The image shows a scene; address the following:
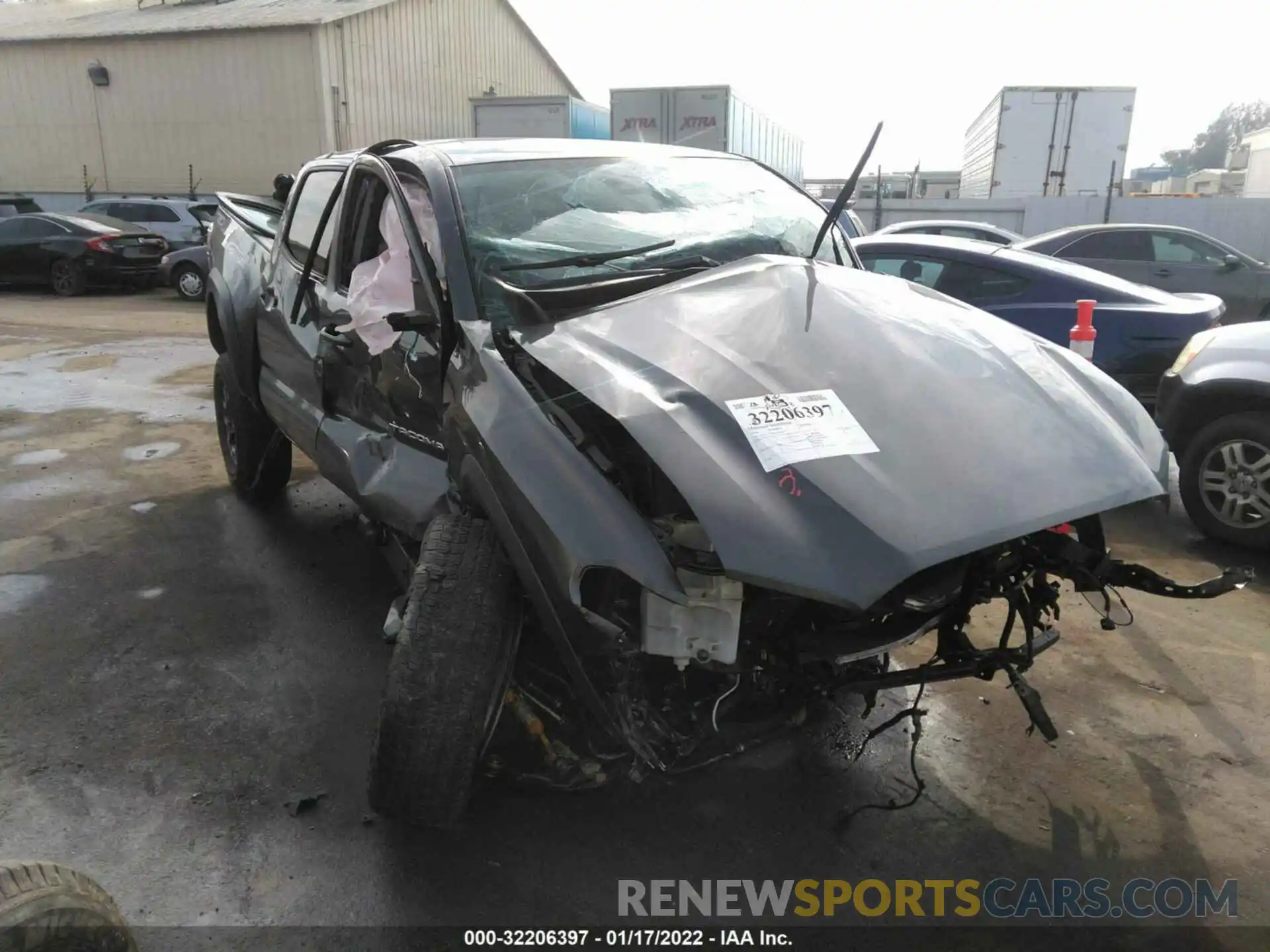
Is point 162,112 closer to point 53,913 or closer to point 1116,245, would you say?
point 1116,245

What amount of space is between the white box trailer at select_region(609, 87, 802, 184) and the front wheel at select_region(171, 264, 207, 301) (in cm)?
746

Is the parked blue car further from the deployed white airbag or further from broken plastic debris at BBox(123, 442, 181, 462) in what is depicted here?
broken plastic debris at BBox(123, 442, 181, 462)

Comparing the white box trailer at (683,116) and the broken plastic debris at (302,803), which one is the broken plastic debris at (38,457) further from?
the white box trailer at (683,116)

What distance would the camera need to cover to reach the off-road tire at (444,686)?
230 cm

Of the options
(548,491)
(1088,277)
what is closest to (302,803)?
(548,491)

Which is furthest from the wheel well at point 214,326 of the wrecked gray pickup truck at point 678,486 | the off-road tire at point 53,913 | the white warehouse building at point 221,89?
the white warehouse building at point 221,89

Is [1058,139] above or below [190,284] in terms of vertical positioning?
above

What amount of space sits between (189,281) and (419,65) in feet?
34.5

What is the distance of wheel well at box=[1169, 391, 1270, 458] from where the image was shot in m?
4.56

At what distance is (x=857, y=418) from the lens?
7.43ft

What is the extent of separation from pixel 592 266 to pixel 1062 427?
149 centimetres

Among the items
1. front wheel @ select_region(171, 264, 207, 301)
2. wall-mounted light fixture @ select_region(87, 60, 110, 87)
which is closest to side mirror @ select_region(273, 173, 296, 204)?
front wheel @ select_region(171, 264, 207, 301)

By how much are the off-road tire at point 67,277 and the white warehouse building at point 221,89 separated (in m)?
5.96

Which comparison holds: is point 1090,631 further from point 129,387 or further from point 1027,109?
point 1027,109
